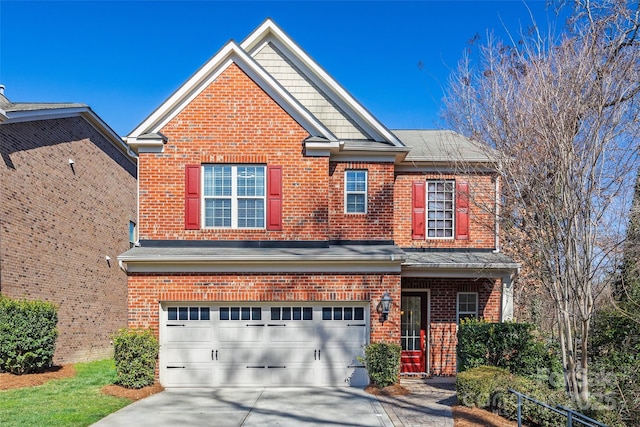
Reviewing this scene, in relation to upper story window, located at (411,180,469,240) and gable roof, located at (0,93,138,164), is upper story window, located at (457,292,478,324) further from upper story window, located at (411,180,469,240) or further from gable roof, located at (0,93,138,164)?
gable roof, located at (0,93,138,164)

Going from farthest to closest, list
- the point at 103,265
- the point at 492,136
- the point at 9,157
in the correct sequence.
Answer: the point at 103,265, the point at 9,157, the point at 492,136

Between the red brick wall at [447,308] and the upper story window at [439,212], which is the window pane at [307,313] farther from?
the upper story window at [439,212]

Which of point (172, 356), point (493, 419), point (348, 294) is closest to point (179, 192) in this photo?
point (172, 356)

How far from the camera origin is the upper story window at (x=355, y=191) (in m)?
14.9

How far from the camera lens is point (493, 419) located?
382 inches

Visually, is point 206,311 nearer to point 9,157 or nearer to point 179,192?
point 179,192

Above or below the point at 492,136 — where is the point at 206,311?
below

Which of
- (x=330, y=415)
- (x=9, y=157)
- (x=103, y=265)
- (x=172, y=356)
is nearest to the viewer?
(x=330, y=415)

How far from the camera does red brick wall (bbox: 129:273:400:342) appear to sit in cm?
1347

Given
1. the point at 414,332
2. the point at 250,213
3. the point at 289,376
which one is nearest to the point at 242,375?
the point at 289,376

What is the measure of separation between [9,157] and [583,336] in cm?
1462

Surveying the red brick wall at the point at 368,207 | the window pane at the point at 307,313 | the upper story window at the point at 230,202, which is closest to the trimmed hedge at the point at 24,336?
the upper story window at the point at 230,202

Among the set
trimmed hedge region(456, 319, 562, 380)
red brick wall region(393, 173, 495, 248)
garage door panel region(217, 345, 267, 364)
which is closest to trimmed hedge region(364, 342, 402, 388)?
trimmed hedge region(456, 319, 562, 380)

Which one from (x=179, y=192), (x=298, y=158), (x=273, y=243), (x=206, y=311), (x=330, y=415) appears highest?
(x=298, y=158)
